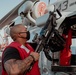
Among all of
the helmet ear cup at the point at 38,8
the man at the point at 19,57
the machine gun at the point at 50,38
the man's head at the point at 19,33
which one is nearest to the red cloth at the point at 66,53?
the machine gun at the point at 50,38

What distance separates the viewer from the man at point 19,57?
2.21 meters

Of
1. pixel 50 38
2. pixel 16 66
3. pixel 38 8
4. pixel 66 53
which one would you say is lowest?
pixel 66 53

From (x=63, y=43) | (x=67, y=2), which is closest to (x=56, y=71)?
(x=63, y=43)

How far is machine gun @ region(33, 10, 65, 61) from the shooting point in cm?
253

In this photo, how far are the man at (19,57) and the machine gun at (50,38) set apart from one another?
151 mm

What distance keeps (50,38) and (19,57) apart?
1.65 feet

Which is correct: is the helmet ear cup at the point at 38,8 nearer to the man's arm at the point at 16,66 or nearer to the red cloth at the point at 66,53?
the red cloth at the point at 66,53

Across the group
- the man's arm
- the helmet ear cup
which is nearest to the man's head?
the man's arm

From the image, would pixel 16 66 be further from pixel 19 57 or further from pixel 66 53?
pixel 66 53

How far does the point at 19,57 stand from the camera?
2.40 metres

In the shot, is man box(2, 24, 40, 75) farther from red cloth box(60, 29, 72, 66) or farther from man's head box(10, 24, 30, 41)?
red cloth box(60, 29, 72, 66)

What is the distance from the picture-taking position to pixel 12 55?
233 centimetres

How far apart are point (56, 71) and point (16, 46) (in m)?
0.86

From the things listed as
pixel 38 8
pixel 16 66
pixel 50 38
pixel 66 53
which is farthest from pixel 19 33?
pixel 38 8
